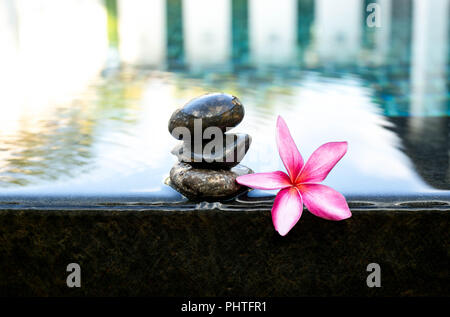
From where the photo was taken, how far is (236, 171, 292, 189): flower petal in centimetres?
128

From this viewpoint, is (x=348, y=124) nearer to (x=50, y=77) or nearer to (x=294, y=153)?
(x=294, y=153)

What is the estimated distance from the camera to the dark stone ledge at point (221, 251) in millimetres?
1328

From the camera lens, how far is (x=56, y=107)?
245 centimetres

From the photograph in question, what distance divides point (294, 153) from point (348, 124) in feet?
2.86

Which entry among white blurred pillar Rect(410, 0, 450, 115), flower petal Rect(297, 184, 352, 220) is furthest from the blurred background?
flower petal Rect(297, 184, 352, 220)

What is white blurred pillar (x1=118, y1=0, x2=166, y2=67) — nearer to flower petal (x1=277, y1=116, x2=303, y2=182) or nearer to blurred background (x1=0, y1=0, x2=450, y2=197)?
blurred background (x1=0, y1=0, x2=450, y2=197)

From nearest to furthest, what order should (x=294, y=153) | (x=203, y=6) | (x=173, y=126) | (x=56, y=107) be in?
(x=294, y=153) → (x=173, y=126) → (x=56, y=107) → (x=203, y=6)

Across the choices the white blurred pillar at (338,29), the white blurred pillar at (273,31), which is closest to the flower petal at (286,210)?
the white blurred pillar at (273,31)

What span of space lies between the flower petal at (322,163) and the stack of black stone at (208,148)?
0.17 meters

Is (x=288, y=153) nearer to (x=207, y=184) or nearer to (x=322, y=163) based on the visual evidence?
(x=322, y=163)

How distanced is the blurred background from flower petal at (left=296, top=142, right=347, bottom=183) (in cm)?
16

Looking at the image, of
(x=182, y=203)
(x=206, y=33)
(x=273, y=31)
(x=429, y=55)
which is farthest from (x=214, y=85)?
(x=273, y=31)

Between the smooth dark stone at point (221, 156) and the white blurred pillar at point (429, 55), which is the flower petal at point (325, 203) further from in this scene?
the white blurred pillar at point (429, 55)
